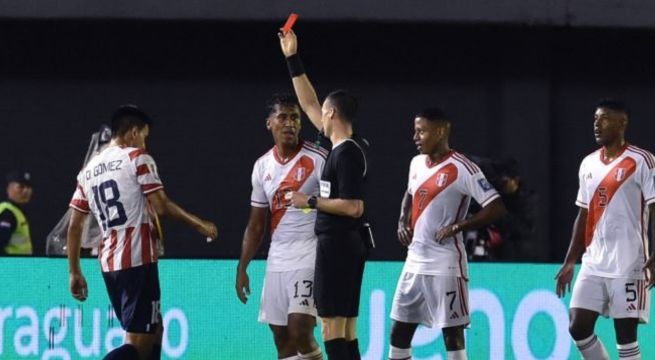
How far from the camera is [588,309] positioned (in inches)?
422

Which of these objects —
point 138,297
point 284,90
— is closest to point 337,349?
point 138,297

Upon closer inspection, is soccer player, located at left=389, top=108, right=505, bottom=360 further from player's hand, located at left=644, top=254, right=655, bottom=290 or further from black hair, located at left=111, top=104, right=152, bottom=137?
black hair, located at left=111, top=104, right=152, bottom=137

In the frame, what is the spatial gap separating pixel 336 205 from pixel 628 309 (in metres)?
2.40

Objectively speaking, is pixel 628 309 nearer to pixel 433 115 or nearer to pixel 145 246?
pixel 433 115

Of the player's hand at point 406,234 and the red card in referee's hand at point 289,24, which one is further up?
the red card in referee's hand at point 289,24

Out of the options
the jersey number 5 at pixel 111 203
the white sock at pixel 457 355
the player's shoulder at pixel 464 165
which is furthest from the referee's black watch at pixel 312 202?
the white sock at pixel 457 355

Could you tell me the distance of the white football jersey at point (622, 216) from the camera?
10.7 m

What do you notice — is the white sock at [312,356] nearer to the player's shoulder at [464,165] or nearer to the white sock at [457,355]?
the white sock at [457,355]

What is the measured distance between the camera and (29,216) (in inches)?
698

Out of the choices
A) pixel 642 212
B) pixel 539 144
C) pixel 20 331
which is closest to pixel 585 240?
pixel 642 212

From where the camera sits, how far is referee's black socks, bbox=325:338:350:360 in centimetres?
966

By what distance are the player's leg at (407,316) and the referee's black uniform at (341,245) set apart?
1.12 m

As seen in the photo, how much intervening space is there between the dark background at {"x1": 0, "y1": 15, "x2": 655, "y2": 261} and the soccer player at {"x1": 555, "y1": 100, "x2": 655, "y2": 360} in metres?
6.44

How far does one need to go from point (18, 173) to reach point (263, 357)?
515 cm
